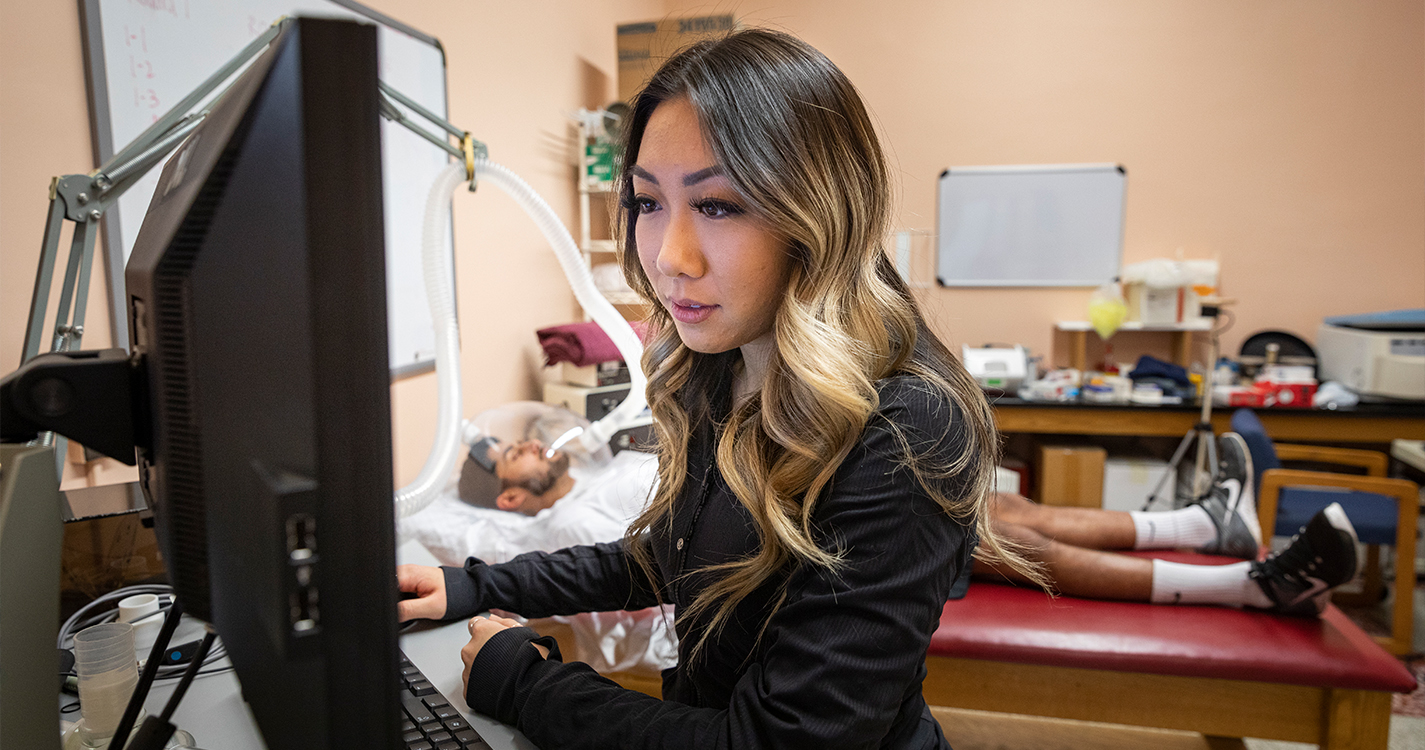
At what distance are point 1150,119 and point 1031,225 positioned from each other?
67 cm

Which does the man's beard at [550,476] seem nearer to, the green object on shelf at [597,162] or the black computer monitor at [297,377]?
the black computer monitor at [297,377]

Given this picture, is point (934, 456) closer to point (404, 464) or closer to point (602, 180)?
point (404, 464)

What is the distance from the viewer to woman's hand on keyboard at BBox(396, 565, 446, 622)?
37.1 inches

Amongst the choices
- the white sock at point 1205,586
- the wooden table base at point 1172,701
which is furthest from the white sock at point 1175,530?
the wooden table base at point 1172,701

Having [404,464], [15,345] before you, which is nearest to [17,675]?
[15,345]

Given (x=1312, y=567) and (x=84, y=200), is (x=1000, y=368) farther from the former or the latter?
(x=84, y=200)

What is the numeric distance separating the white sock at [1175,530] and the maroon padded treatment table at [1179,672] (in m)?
0.38

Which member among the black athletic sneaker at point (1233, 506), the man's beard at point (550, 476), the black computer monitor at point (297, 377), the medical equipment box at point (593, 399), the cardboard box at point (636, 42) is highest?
the cardboard box at point (636, 42)

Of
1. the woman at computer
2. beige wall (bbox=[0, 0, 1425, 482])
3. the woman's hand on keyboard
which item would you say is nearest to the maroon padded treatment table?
the woman at computer

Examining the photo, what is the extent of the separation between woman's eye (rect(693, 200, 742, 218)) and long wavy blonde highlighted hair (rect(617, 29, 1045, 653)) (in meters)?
0.02

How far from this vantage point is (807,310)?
791 millimetres

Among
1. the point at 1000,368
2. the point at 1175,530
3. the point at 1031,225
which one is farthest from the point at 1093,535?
the point at 1031,225

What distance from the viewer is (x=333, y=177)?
0.29 meters

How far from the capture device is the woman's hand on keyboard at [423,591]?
37.1 inches
